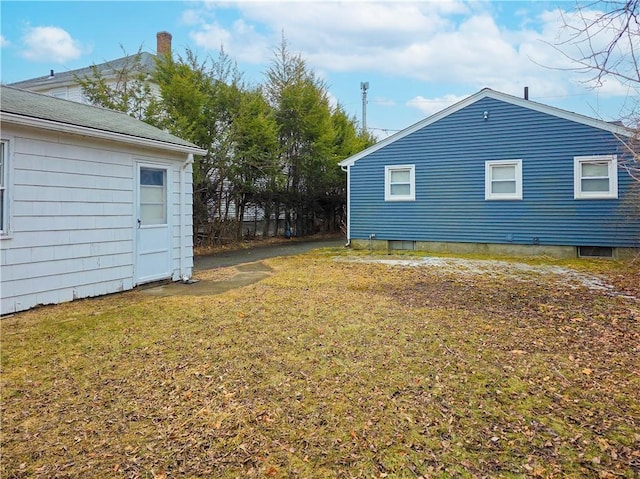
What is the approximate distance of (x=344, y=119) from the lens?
20266 mm

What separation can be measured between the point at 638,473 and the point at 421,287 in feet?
16.3

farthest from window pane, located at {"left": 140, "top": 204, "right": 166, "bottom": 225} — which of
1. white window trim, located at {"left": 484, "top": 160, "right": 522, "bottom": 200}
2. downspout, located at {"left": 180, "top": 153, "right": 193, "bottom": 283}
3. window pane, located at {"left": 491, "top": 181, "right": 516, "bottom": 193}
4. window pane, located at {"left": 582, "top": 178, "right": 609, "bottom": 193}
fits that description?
window pane, located at {"left": 582, "top": 178, "right": 609, "bottom": 193}

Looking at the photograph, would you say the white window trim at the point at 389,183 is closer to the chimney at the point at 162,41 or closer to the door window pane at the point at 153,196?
the door window pane at the point at 153,196

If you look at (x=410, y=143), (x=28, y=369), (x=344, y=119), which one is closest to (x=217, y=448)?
(x=28, y=369)

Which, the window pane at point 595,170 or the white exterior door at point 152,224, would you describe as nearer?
the white exterior door at point 152,224

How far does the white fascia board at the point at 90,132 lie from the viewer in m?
4.92

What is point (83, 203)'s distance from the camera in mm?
5910

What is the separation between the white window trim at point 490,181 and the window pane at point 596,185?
1.54m

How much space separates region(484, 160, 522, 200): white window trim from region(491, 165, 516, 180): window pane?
0.09 meters

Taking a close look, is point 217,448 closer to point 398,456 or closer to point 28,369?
point 398,456

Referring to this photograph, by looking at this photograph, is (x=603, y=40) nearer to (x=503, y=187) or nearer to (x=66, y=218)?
(x=66, y=218)

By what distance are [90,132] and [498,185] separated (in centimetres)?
1034

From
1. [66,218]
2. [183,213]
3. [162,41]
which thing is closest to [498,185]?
[183,213]

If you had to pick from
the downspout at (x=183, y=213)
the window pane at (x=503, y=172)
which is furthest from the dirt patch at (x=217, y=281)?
the window pane at (x=503, y=172)
